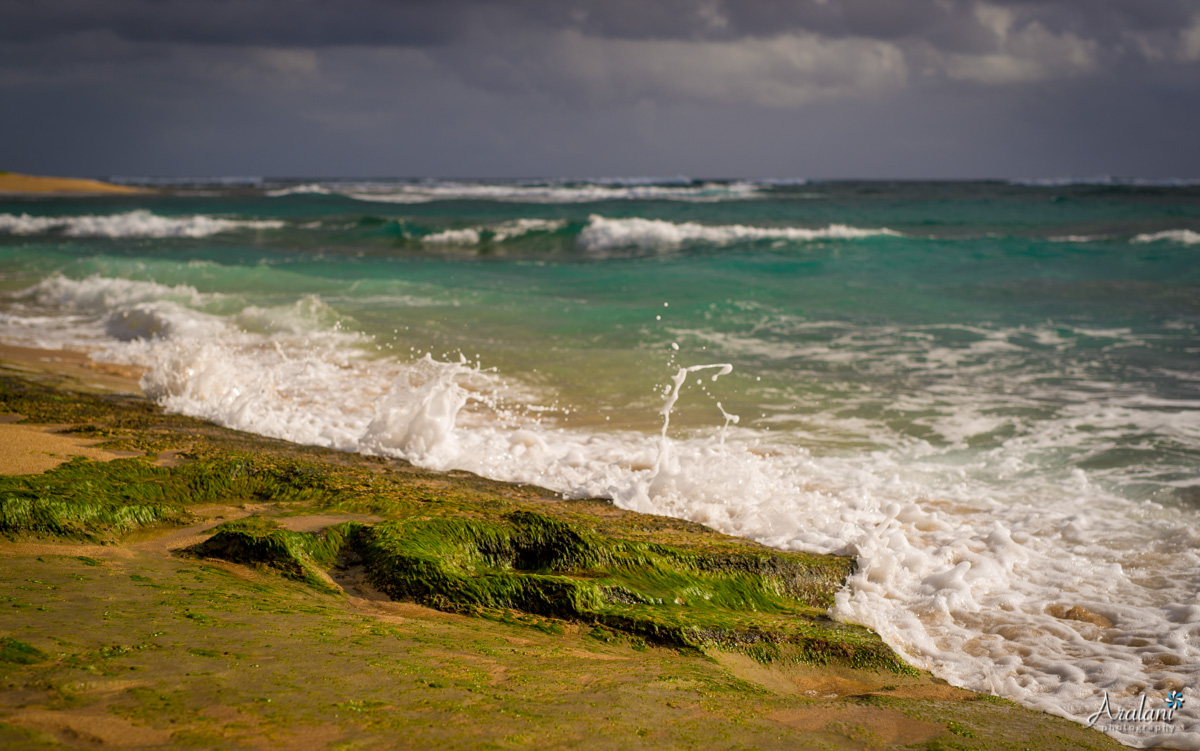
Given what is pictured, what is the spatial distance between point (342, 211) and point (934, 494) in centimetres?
3626

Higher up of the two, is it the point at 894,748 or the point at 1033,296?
the point at 1033,296

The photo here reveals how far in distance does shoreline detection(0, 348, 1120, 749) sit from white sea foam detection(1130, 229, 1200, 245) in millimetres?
26655

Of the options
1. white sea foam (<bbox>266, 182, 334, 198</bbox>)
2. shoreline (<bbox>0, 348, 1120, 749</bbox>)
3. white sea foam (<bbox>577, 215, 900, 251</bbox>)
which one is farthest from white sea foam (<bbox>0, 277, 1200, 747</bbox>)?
white sea foam (<bbox>266, 182, 334, 198</bbox>)

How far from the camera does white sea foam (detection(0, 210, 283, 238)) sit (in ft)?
101

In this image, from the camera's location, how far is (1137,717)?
10.9ft

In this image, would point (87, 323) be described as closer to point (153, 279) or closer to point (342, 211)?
point (153, 279)

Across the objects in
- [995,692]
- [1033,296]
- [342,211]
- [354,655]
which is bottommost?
[995,692]

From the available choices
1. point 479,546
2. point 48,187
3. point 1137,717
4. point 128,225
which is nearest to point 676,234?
point 128,225

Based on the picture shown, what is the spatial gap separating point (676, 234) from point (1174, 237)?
15707 mm

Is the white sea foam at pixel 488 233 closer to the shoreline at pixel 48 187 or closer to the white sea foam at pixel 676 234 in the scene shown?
the white sea foam at pixel 676 234

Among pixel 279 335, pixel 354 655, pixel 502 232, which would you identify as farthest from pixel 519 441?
pixel 502 232

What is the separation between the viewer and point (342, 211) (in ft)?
124

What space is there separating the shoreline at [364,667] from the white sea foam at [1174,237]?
26655mm

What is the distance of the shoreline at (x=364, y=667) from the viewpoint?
2125 millimetres
